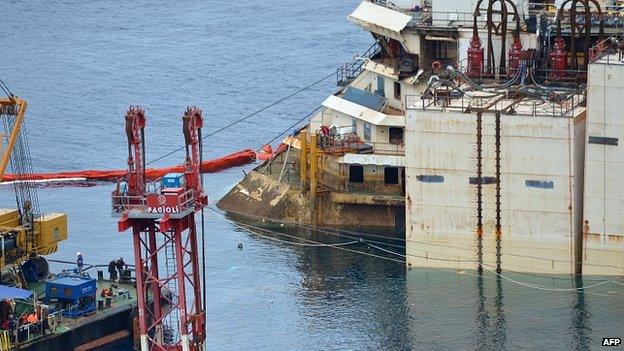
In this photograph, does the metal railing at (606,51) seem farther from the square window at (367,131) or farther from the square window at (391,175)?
the square window at (367,131)

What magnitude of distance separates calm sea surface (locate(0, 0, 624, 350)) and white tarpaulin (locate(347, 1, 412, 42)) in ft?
32.5

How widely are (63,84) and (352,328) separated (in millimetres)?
49584

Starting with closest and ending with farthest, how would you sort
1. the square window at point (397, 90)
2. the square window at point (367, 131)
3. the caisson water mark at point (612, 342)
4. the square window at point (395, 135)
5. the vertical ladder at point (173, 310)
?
1. the vertical ladder at point (173, 310)
2. the caisson water mark at point (612, 342)
3. the square window at point (395, 135)
4. the square window at point (367, 131)
5. the square window at point (397, 90)

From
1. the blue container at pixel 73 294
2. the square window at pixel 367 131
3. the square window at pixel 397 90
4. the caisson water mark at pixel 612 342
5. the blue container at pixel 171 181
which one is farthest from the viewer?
the square window at pixel 397 90

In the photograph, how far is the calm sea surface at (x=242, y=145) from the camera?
73875 millimetres

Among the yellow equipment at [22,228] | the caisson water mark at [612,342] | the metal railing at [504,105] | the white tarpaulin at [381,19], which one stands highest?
Result: the white tarpaulin at [381,19]

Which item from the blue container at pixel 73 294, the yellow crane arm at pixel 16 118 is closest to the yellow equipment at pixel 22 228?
the yellow crane arm at pixel 16 118

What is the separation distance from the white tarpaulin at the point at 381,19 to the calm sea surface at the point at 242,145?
9.91m

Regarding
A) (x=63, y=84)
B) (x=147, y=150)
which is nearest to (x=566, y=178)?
(x=147, y=150)

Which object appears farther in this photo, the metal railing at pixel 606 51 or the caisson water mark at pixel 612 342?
the metal railing at pixel 606 51

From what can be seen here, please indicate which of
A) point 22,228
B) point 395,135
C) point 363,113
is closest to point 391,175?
point 395,135

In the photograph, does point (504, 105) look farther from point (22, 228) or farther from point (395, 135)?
point (22, 228)

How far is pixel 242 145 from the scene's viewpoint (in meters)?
104

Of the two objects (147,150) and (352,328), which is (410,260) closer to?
(352,328)
